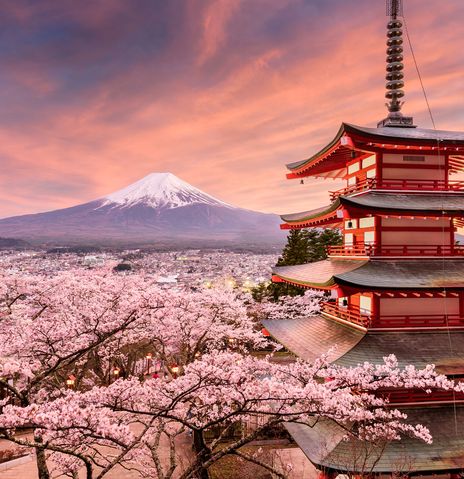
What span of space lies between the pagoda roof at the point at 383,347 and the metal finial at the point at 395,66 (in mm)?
7912

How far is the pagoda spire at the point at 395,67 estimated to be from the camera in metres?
15.2

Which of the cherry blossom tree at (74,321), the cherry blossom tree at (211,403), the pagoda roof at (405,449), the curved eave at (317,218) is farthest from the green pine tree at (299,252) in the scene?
the cherry blossom tree at (211,403)

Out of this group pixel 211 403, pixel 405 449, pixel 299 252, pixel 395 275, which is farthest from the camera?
pixel 299 252

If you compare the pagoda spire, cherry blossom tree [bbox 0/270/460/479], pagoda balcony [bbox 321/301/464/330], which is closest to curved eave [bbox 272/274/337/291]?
pagoda balcony [bbox 321/301/464/330]

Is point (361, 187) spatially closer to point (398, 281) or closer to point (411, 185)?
point (411, 185)

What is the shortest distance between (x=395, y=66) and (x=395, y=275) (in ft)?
27.5

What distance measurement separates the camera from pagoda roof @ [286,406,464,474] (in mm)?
10094

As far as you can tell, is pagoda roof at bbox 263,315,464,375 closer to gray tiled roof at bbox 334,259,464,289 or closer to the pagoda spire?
gray tiled roof at bbox 334,259,464,289

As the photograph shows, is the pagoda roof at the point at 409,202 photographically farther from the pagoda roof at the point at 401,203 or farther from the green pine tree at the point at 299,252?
the green pine tree at the point at 299,252

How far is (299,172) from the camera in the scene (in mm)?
17406

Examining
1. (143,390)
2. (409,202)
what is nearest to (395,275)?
(409,202)

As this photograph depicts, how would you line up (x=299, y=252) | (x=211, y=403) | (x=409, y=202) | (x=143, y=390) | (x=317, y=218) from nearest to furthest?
(x=143, y=390), (x=211, y=403), (x=409, y=202), (x=317, y=218), (x=299, y=252)

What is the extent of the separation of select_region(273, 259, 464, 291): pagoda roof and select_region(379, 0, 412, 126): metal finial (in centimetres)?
563

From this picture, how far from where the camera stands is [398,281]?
11.8 meters
